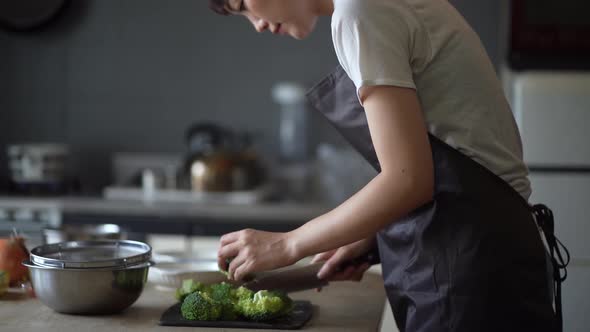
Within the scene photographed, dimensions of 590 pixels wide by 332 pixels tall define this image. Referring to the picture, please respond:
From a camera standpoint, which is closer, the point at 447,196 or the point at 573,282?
the point at 447,196

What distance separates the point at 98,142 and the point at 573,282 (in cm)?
216

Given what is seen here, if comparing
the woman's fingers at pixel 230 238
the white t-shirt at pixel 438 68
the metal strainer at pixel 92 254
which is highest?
the white t-shirt at pixel 438 68

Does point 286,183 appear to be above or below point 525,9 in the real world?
below

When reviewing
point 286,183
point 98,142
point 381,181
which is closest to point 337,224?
point 381,181

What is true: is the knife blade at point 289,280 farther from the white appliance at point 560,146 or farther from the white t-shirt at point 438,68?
the white appliance at point 560,146

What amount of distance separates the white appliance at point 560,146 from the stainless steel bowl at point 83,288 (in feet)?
A: 6.30

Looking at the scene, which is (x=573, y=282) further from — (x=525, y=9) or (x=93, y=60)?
(x=93, y=60)

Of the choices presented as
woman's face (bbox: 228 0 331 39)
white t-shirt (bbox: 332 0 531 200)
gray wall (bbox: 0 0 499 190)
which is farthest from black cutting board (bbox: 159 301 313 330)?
gray wall (bbox: 0 0 499 190)

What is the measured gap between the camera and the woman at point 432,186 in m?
1.20

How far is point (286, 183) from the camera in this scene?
365 cm

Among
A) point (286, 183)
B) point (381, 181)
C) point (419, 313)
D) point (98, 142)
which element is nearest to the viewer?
point (381, 181)

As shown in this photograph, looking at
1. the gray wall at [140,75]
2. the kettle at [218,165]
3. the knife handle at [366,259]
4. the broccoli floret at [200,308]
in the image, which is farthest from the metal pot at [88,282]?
the gray wall at [140,75]

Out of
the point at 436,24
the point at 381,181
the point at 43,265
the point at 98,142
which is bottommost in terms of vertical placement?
the point at 98,142

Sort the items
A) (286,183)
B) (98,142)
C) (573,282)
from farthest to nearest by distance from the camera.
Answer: (98,142), (286,183), (573,282)
